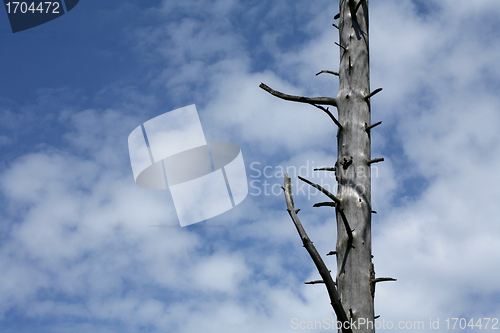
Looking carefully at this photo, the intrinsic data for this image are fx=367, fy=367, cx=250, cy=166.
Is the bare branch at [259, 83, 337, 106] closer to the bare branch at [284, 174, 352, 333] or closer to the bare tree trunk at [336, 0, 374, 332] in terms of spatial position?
the bare tree trunk at [336, 0, 374, 332]

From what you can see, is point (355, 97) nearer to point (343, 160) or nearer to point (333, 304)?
point (343, 160)

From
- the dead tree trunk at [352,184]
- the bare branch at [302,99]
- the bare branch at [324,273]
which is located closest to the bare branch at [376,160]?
the dead tree trunk at [352,184]

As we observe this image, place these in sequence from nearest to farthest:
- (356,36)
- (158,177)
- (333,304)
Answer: (333,304), (356,36), (158,177)

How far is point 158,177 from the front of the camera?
10.2 meters

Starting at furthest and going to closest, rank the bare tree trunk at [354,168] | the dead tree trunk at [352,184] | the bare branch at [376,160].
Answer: the bare branch at [376,160] → the bare tree trunk at [354,168] → the dead tree trunk at [352,184]

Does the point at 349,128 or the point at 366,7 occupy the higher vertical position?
the point at 366,7

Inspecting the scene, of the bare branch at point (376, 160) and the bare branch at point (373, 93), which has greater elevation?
the bare branch at point (373, 93)

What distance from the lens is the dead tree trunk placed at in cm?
378

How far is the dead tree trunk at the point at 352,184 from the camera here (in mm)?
3783

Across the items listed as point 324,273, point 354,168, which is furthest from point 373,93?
point 324,273

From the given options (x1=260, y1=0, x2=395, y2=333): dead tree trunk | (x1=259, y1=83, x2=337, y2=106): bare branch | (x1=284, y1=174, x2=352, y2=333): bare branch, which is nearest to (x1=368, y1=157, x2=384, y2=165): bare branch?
(x1=260, y1=0, x2=395, y2=333): dead tree trunk

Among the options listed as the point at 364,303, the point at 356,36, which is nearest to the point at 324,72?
the point at 356,36

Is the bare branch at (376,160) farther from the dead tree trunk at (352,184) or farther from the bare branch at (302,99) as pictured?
the bare branch at (302,99)

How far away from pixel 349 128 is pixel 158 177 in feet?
22.3
